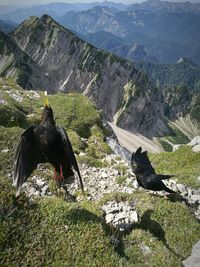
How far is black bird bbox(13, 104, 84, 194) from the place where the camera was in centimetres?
1011

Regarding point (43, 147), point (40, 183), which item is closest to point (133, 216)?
point (40, 183)

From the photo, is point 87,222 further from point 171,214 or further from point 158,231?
point 171,214

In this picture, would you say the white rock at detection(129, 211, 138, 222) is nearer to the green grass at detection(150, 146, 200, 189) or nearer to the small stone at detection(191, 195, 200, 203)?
the small stone at detection(191, 195, 200, 203)

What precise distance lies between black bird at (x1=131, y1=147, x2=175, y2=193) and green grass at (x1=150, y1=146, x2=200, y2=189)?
3.28 metres

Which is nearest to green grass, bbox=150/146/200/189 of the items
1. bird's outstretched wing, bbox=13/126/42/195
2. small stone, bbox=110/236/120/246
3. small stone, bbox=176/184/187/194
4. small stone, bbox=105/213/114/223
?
small stone, bbox=176/184/187/194

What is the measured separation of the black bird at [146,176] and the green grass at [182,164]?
328cm

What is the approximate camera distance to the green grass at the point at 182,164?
17486 mm

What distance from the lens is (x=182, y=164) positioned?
21.7 meters

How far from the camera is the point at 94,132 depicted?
23.4m

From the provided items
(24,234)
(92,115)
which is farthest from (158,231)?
(92,115)

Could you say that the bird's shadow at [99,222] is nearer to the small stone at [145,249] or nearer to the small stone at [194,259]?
the small stone at [145,249]

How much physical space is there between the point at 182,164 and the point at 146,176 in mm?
8232

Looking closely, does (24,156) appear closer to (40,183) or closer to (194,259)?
(40,183)

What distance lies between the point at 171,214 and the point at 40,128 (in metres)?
6.81
